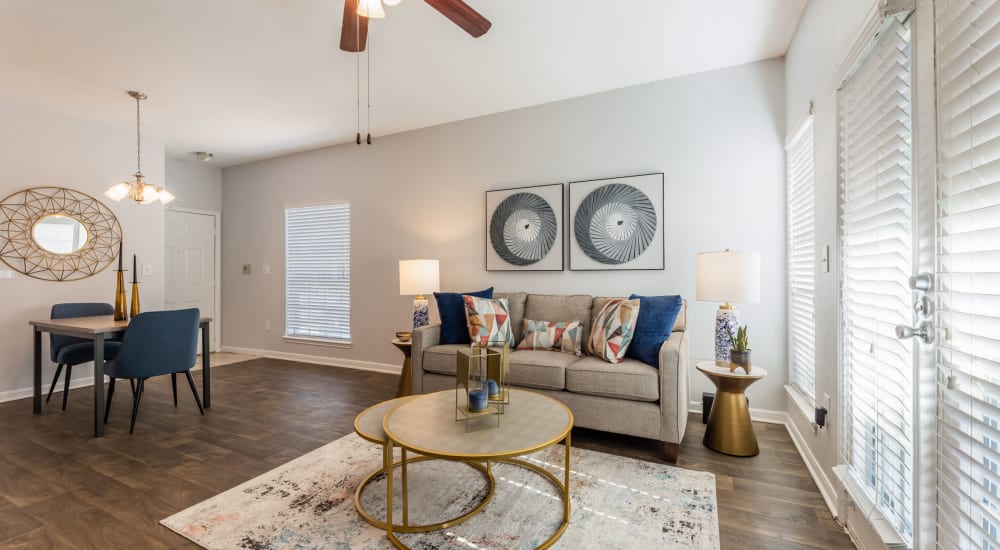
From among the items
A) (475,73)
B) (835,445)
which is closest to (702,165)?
(475,73)

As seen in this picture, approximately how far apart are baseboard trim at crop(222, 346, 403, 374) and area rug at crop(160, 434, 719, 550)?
2227 mm

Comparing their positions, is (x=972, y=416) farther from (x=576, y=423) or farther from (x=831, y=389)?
(x=576, y=423)

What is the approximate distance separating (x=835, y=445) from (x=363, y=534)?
207cm

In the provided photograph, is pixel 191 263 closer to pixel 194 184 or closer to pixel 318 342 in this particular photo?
pixel 194 184

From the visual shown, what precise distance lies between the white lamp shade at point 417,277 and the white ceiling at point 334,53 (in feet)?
4.68

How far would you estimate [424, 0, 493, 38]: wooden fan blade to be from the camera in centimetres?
190

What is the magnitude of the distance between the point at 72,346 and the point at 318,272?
224cm

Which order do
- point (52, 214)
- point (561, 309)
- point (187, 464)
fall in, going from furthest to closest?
1. point (52, 214)
2. point (561, 309)
3. point (187, 464)

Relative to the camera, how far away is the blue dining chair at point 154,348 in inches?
113

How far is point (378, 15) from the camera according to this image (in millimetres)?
1695

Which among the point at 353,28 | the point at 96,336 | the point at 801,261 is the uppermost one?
the point at 353,28

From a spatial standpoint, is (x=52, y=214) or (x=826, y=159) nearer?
(x=826, y=159)

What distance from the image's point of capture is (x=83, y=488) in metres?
2.13

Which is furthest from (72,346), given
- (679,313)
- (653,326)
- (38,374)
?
(679,313)
